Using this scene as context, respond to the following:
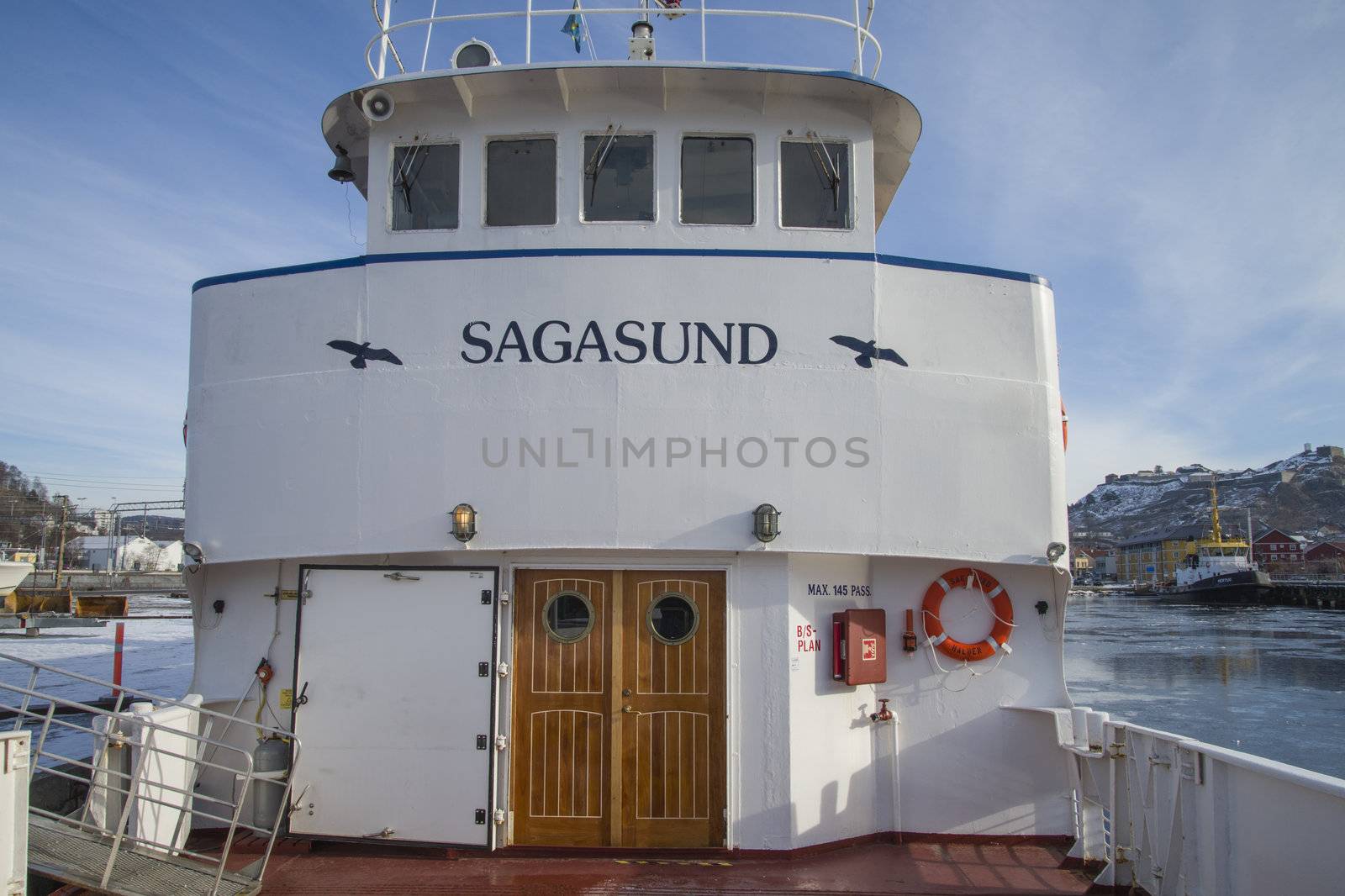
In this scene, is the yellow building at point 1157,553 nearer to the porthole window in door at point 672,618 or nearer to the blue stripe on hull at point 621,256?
the blue stripe on hull at point 621,256

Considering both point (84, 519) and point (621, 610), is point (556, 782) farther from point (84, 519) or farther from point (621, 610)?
point (84, 519)

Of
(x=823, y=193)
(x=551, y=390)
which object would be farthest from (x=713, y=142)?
(x=551, y=390)

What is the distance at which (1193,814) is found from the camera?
14.3ft

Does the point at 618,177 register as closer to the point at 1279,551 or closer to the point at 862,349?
the point at 862,349

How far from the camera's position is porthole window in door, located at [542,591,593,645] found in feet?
18.6

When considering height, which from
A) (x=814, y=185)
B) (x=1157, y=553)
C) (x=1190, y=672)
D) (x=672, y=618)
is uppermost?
(x=814, y=185)

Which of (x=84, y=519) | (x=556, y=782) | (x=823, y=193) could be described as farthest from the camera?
(x=84, y=519)

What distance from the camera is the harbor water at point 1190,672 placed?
18.2 m

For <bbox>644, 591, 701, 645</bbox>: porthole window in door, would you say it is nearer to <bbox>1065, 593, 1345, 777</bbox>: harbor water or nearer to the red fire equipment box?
the red fire equipment box

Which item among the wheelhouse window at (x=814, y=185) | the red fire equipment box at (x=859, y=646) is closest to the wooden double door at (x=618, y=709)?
the red fire equipment box at (x=859, y=646)

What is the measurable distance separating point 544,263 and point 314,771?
3.62 m

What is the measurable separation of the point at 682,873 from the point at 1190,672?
101 ft

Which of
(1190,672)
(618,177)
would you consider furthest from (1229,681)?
(618,177)

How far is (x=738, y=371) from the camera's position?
18.5 feet
